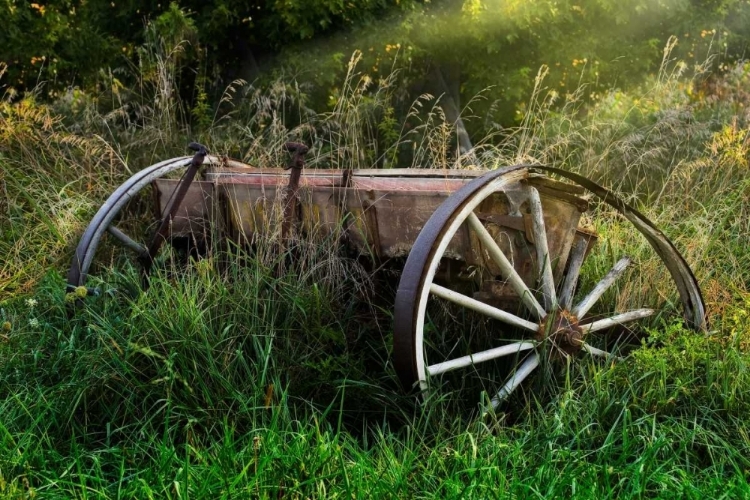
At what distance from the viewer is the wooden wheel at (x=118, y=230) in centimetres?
426

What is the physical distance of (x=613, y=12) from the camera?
333 inches

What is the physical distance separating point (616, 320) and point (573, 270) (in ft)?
0.98

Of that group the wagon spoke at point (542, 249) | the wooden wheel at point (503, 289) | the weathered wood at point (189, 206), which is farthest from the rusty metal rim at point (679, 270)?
the weathered wood at point (189, 206)

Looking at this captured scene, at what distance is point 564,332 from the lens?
3709mm

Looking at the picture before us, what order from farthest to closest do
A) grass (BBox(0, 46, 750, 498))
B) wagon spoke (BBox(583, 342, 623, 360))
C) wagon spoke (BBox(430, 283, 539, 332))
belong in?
wagon spoke (BBox(583, 342, 623, 360))
wagon spoke (BBox(430, 283, 539, 332))
grass (BBox(0, 46, 750, 498))

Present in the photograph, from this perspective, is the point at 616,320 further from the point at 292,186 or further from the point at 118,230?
the point at 118,230

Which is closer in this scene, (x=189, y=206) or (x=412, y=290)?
(x=412, y=290)

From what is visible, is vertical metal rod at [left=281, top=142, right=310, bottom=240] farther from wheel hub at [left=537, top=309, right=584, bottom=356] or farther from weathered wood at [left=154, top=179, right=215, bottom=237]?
wheel hub at [left=537, top=309, right=584, bottom=356]

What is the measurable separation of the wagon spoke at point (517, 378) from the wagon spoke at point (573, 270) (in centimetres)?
34

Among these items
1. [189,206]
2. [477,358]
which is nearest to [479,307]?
[477,358]

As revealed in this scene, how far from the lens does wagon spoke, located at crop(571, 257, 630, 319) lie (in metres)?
3.83

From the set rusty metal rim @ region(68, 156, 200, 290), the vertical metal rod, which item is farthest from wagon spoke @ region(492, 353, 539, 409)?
rusty metal rim @ region(68, 156, 200, 290)

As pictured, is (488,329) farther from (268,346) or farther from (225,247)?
(225,247)

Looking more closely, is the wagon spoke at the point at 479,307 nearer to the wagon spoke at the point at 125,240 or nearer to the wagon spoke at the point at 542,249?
the wagon spoke at the point at 542,249
